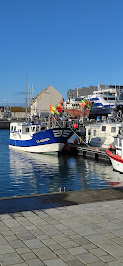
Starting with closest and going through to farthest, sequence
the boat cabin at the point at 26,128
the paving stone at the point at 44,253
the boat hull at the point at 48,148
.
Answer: the paving stone at the point at 44,253
the boat hull at the point at 48,148
the boat cabin at the point at 26,128

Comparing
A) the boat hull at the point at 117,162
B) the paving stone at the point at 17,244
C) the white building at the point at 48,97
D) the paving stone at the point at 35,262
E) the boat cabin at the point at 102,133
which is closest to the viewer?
the paving stone at the point at 35,262

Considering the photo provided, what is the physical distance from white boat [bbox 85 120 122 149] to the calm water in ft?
13.3

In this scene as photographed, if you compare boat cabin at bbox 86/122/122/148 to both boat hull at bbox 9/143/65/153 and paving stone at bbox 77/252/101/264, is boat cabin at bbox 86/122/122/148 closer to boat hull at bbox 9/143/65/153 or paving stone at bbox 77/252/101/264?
boat hull at bbox 9/143/65/153

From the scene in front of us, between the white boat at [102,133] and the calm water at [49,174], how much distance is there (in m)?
4.04

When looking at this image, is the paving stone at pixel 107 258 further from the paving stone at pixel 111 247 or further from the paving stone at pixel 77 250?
the paving stone at pixel 77 250

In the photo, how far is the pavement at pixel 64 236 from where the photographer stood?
21.2ft

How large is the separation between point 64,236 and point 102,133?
30.0 m

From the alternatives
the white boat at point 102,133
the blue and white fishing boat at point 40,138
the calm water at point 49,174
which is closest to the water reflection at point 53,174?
the calm water at point 49,174

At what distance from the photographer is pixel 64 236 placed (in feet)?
25.2

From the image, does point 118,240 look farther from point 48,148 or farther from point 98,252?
point 48,148

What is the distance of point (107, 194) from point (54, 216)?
3.29 metres

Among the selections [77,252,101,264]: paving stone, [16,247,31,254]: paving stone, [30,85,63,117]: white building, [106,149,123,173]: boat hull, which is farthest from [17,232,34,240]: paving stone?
[30,85,63,117]: white building

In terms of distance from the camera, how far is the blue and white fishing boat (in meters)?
36.0

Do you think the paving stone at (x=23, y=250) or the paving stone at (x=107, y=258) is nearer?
the paving stone at (x=107, y=258)
